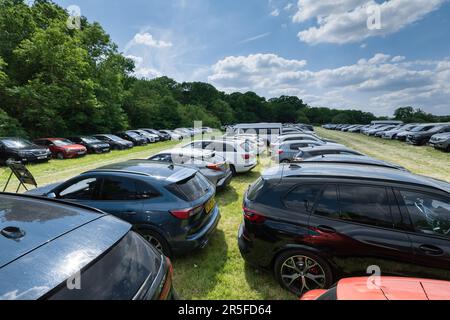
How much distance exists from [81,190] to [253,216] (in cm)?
305

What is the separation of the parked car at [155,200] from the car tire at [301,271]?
4.33 ft

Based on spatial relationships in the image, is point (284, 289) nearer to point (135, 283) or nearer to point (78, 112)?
point (135, 283)

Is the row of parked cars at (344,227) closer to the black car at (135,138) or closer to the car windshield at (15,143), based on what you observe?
the car windshield at (15,143)

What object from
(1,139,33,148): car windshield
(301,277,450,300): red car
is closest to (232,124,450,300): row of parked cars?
(301,277,450,300): red car

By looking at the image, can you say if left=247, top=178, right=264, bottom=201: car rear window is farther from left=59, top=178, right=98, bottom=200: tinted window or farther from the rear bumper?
left=59, top=178, right=98, bottom=200: tinted window

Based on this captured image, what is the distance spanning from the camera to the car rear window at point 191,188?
12.2ft

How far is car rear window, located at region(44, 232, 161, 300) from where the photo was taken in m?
1.35

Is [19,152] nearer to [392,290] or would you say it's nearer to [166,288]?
[166,288]

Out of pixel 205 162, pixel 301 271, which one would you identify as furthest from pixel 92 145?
pixel 301 271

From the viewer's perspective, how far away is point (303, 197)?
124 inches

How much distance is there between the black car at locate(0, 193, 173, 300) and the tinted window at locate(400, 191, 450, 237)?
2.86m
